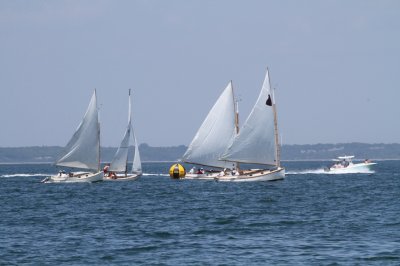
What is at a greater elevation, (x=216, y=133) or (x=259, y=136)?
(x=216, y=133)

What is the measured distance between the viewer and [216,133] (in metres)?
104

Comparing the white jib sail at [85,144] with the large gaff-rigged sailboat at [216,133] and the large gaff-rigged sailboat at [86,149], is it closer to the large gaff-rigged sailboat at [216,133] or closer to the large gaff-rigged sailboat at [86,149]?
the large gaff-rigged sailboat at [86,149]

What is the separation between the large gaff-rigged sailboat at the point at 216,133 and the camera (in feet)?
339

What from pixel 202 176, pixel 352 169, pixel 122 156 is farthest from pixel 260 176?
pixel 352 169

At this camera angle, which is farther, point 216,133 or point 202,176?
point 202,176

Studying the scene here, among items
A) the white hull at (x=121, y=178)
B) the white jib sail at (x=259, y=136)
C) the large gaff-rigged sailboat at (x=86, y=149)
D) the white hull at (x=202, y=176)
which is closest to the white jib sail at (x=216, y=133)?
the white hull at (x=202, y=176)

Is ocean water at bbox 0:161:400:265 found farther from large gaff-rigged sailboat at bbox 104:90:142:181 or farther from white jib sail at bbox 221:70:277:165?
large gaff-rigged sailboat at bbox 104:90:142:181

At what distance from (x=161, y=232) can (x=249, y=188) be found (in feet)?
145

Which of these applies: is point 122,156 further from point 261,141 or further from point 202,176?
point 261,141

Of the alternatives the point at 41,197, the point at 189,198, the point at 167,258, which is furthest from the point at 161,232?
the point at 41,197

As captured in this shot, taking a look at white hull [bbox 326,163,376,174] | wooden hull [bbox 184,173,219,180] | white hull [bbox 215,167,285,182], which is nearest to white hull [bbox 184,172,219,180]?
wooden hull [bbox 184,173,219,180]

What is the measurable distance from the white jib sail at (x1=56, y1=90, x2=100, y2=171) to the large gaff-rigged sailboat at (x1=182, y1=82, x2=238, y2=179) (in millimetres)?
10922

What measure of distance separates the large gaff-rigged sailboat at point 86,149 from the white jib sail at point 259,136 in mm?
17164

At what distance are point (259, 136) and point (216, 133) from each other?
33.8ft
